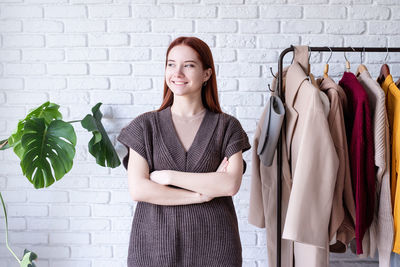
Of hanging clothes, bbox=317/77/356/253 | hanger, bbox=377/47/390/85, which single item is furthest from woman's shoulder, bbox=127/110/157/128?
hanger, bbox=377/47/390/85

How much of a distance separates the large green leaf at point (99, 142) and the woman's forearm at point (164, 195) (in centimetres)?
54

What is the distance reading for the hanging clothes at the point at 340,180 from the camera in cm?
162

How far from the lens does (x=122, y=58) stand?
219 centimetres

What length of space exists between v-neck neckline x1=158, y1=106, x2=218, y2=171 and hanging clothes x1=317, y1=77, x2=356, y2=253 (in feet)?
1.56

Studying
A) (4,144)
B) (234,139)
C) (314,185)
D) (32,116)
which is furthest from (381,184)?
(4,144)

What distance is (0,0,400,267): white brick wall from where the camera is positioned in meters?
2.16

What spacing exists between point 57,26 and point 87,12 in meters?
0.17

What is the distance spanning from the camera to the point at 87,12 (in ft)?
7.13

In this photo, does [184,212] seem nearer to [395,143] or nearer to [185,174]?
[185,174]

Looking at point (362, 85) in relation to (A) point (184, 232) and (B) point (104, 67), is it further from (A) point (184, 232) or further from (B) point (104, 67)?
(B) point (104, 67)

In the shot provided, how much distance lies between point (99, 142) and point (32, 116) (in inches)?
12.7

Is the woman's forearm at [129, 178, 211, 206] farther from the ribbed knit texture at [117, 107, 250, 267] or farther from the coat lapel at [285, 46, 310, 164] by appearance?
the coat lapel at [285, 46, 310, 164]

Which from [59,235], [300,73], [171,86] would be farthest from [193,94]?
[59,235]

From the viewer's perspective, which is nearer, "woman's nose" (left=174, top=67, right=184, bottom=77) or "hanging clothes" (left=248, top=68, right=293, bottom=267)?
"woman's nose" (left=174, top=67, right=184, bottom=77)
